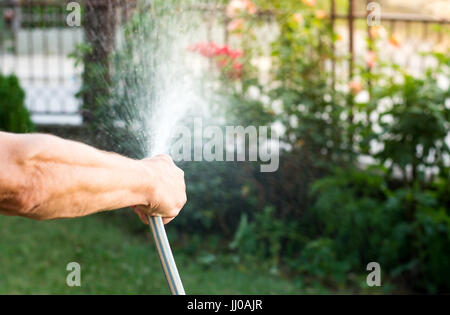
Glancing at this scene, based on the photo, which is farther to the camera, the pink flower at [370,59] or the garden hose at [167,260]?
the pink flower at [370,59]

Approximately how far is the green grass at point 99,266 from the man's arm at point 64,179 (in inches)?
101

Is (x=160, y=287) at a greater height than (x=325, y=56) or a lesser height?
lesser

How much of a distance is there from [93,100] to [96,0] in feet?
2.87

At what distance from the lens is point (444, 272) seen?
3.97m

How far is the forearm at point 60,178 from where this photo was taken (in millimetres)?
1233

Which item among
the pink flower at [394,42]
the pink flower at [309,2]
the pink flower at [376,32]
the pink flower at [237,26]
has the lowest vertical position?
the pink flower at [394,42]

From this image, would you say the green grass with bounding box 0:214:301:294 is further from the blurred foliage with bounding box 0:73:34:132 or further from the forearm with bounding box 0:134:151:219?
the forearm with bounding box 0:134:151:219

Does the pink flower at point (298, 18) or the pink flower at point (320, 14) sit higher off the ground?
the pink flower at point (320, 14)

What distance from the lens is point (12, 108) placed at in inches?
230

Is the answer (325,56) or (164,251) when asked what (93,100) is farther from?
(164,251)

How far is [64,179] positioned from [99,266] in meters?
3.14

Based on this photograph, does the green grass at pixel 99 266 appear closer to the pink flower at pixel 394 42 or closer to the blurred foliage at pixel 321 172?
the blurred foliage at pixel 321 172

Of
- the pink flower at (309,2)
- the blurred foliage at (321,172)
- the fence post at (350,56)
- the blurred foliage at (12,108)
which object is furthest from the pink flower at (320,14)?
the blurred foliage at (12,108)
